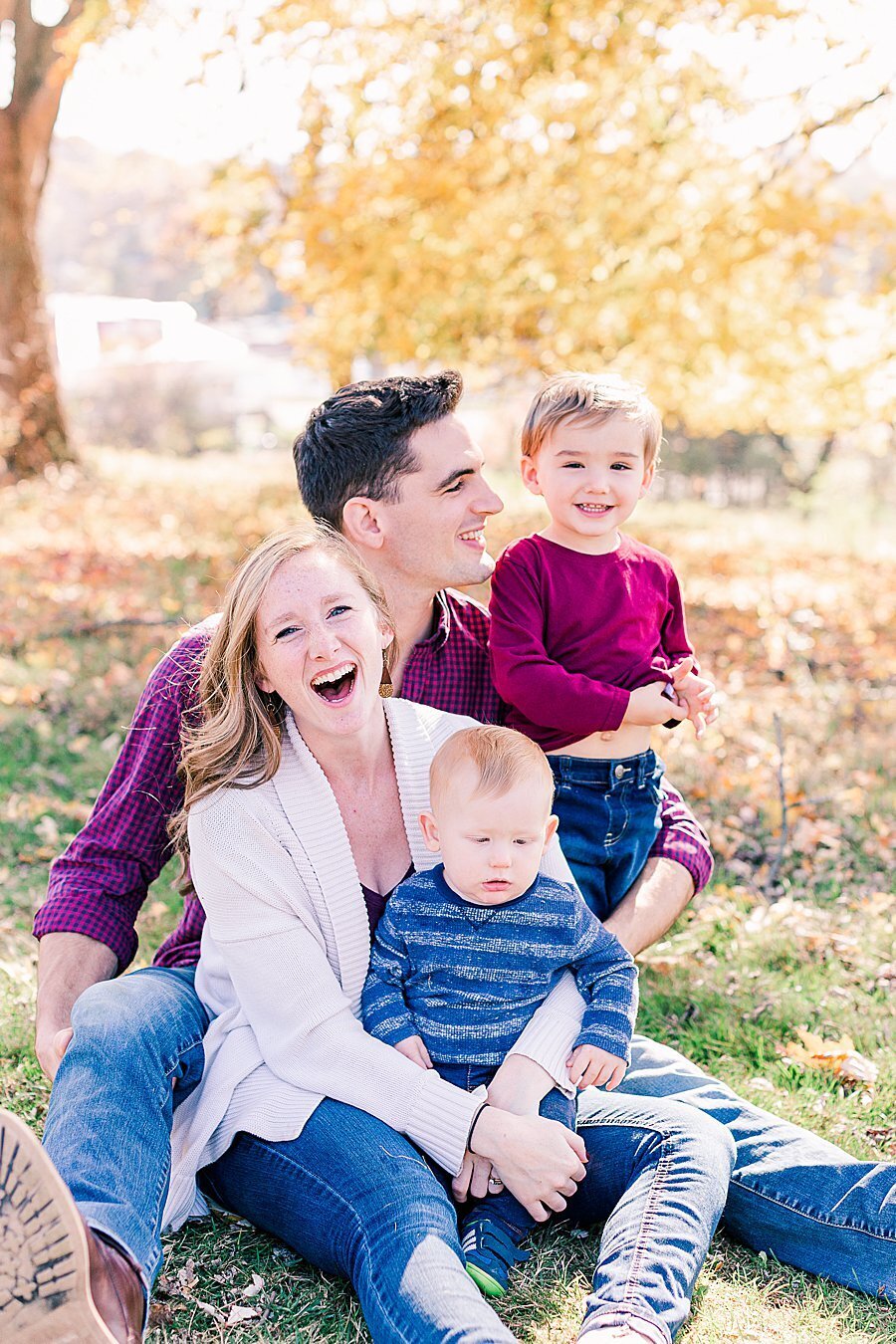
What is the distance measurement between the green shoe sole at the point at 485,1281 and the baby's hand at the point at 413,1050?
380mm

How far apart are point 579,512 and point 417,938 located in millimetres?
1213

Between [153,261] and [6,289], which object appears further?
[153,261]

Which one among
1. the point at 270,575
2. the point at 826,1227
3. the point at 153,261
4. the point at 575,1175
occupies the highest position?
the point at 153,261

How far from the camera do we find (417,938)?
2629 millimetres

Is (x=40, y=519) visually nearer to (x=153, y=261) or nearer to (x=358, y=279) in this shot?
(x=358, y=279)

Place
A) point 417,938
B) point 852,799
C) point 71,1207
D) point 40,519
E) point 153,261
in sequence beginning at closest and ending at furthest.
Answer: point 71,1207 → point 417,938 → point 852,799 → point 40,519 → point 153,261

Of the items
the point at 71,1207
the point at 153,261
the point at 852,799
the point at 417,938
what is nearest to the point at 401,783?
the point at 417,938

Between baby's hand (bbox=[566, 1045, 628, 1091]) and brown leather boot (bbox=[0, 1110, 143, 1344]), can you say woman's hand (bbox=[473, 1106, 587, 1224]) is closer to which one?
baby's hand (bbox=[566, 1045, 628, 1091])

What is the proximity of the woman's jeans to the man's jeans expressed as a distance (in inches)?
4.9

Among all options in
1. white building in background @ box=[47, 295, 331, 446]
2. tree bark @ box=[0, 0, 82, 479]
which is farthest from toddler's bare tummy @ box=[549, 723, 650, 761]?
white building in background @ box=[47, 295, 331, 446]

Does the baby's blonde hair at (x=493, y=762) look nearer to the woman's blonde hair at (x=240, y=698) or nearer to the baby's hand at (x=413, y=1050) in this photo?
the woman's blonde hair at (x=240, y=698)

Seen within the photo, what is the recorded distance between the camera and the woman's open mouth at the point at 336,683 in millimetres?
2695

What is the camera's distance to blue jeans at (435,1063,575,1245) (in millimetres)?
2553

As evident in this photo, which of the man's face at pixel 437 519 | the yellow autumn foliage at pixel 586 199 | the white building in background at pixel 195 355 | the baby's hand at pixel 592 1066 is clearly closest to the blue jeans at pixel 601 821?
the man's face at pixel 437 519
